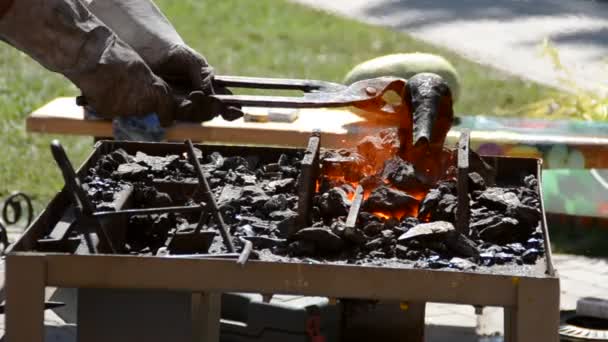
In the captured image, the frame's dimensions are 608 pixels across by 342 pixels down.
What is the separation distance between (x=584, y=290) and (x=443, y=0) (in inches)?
241

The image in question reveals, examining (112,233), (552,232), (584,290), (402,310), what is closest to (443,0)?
(552,232)

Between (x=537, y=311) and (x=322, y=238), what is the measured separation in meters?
0.58

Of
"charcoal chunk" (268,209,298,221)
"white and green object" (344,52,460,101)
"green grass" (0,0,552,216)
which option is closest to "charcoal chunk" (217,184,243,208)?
"charcoal chunk" (268,209,298,221)

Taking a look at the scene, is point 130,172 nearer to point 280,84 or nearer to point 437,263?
point 280,84

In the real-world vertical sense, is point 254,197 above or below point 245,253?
above

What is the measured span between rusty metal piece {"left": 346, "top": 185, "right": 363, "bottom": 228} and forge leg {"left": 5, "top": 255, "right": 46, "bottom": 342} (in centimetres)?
80

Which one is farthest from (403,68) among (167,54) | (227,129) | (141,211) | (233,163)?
(141,211)

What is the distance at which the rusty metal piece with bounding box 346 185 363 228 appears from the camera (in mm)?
3434

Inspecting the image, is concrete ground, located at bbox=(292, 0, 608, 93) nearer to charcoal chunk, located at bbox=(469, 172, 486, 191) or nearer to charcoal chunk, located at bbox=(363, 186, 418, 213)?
charcoal chunk, located at bbox=(469, 172, 486, 191)

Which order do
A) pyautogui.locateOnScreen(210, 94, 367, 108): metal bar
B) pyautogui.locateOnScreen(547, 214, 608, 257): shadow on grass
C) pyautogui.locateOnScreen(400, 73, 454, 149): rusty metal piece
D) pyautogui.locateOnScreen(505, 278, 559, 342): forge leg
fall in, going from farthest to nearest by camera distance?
pyautogui.locateOnScreen(547, 214, 608, 257): shadow on grass, pyautogui.locateOnScreen(210, 94, 367, 108): metal bar, pyautogui.locateOnScreen(400, 73, 454, 149): rusty metal piece, pyautogui.locateOnScreen(505, 278, 559, 342): forge leg

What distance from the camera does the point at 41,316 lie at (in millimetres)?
3221

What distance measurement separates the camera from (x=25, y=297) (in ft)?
10.5

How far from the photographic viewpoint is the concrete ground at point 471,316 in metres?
4.91

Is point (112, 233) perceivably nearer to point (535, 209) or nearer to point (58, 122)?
point (535, 209)
